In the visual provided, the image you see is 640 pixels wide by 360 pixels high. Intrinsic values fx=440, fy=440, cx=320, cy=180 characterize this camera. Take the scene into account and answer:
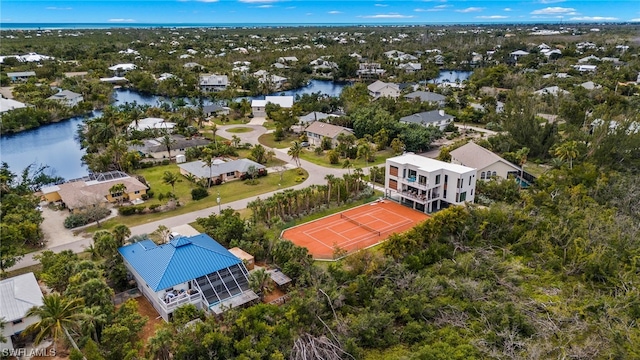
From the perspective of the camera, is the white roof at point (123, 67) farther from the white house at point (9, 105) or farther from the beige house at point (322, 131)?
the beige house at point (322, 131)

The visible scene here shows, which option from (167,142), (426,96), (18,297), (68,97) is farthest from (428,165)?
(68,97)

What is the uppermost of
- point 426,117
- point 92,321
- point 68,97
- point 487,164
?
point 68,97

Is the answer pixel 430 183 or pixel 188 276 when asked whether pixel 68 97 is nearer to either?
pixel 188 276

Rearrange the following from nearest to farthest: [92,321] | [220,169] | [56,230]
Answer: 1. [92,321]
2. [56,230]
3. [220,169]

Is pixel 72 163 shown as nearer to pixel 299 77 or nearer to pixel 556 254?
pixel 556 254

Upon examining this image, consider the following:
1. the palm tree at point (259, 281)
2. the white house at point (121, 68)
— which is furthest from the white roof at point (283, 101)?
the palm tree at point (259, 281)

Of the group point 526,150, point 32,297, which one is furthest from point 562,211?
point 32,297

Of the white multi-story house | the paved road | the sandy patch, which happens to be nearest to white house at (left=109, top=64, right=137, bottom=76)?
the paved road
